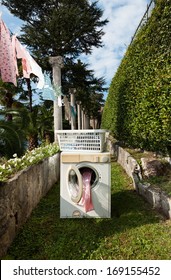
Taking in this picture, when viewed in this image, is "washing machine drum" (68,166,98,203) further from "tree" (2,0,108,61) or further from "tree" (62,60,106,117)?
"tree" (62,60,106,117)

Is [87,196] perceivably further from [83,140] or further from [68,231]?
[83,140]

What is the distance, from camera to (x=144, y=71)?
559cm

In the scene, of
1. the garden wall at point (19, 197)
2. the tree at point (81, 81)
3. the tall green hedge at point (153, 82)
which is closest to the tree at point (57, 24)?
the tree at point (81, 81)

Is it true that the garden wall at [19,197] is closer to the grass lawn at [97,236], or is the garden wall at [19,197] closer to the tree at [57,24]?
the grass lawn at [97,236]

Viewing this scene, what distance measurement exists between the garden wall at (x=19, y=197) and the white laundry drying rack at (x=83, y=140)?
681mm

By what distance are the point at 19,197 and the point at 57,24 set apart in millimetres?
15014

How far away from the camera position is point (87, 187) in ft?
11.9

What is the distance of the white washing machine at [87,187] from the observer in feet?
11.9

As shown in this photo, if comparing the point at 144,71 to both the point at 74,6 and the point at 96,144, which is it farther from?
the point at 74,6

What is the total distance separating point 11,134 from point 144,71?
13.3ft

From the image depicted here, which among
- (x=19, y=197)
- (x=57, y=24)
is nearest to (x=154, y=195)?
(x=19, y=197)

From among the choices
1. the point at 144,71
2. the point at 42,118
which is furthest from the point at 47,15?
the point at 144,71

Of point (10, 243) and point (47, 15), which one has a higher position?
point (47, 15)

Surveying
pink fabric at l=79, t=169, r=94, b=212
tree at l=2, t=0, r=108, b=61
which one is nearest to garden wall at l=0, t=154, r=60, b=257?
pink fabric at l=79, t=169, r=94, b=212
